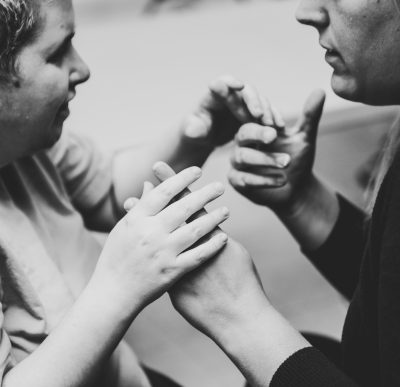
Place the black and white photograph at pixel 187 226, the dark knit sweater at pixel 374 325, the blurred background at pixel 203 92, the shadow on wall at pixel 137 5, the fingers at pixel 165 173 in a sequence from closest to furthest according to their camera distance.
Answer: the dark knit sweater at pixel 374 325, the black and white photograph at pixel 187 226, the fingers at pixel 165 173, the blurred background at pixel 203 92, the shadow on wall at pixel 137 5

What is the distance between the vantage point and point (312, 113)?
0.97 meters

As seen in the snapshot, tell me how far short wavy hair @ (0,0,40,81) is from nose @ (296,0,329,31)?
0.35m

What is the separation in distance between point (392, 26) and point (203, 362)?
98cm

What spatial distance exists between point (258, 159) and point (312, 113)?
0.40 feet

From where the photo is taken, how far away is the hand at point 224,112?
3.07 ft

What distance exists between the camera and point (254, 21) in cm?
264

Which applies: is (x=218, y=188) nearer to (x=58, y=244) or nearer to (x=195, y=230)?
(x=195, y=230)

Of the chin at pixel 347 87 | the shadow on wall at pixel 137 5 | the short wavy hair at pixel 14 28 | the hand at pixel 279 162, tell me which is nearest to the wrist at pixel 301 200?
the hand at pixel 279 162

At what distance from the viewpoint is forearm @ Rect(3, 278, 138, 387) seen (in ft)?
2.25

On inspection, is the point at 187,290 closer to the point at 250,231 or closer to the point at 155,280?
the point at 155,280

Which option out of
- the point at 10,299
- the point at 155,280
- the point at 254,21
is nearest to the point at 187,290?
the point at 155,280

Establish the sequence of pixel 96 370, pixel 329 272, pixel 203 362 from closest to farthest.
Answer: pixel 96 370, pixel 329 272, pixel 203 362

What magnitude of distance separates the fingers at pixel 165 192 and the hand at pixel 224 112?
21cm

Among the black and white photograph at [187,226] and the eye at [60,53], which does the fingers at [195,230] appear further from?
the eye at [60,53]
